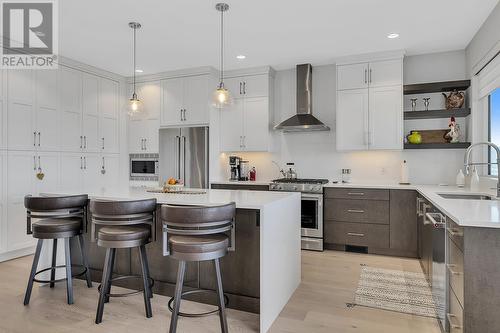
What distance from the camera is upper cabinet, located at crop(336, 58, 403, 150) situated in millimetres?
4332

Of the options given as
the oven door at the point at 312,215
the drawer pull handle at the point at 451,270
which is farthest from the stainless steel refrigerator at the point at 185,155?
the drawer pull handle at the point at 451,270

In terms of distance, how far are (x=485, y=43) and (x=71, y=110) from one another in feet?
17.7

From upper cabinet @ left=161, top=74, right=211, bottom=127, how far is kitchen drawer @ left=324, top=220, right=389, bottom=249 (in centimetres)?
253

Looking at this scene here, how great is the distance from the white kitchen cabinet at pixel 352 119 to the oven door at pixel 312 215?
0.87 metres

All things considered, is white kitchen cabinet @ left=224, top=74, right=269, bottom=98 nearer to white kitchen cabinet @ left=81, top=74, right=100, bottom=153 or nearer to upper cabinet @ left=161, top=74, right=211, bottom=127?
upper cabinet @ left=161, top=74, right=211, bottom=127

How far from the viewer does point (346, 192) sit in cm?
429

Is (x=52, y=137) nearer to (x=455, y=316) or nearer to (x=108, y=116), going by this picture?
(x=108, y=116)

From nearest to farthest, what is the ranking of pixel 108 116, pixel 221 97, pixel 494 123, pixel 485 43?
1. pixel 221 97
2. pixel 485 43
3. pixel 494 123
4. pixel 108 116

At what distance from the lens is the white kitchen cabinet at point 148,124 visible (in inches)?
219

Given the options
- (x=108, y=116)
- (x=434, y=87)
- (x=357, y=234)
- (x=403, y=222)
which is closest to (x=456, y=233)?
(x=403, y=222)

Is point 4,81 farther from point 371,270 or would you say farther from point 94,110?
point 371,270

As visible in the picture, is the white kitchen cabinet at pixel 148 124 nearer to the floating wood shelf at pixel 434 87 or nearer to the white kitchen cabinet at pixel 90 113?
the white kitchen cabinet at pixel 90 113

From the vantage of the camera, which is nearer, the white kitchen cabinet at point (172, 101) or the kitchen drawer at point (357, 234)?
the kitchen drawer at point (357, 234)

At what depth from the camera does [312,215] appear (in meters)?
4.44
